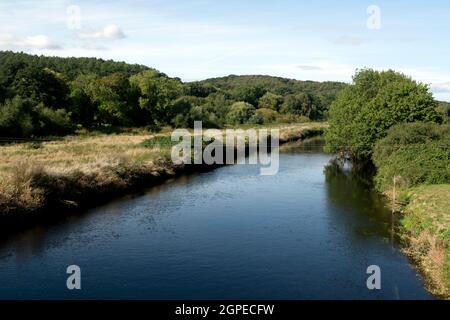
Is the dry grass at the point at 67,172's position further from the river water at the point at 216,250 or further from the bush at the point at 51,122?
the bush at the point at 51,122

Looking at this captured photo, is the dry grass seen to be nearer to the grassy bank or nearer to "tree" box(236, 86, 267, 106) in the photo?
the grassy bank

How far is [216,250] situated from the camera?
21.5 metres

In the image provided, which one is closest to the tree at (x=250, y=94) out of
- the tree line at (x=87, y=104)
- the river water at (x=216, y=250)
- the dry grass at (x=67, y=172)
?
the tree line at (x=87, y=104)

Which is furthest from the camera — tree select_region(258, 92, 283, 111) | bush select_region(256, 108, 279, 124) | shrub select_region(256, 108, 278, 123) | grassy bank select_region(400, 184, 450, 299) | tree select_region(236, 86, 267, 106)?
tree select_region(236, 86, 267, 106)

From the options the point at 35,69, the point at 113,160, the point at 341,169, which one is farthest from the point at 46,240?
the point at 35,69

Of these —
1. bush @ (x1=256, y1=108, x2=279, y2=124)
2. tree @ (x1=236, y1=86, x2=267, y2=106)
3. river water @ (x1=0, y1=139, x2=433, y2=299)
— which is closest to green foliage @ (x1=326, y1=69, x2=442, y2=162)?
river water @ (x1=0, y1=139, x2=433, y2=299)

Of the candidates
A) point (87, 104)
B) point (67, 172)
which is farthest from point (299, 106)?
point (67, 172)

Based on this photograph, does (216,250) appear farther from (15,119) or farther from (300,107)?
(300,107)

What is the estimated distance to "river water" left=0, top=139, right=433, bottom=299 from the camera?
675 inches

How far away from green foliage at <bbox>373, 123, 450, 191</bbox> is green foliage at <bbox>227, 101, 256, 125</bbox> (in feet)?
244

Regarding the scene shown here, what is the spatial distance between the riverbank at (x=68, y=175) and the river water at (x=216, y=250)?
1480 mm

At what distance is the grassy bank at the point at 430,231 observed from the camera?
56.6 ft
